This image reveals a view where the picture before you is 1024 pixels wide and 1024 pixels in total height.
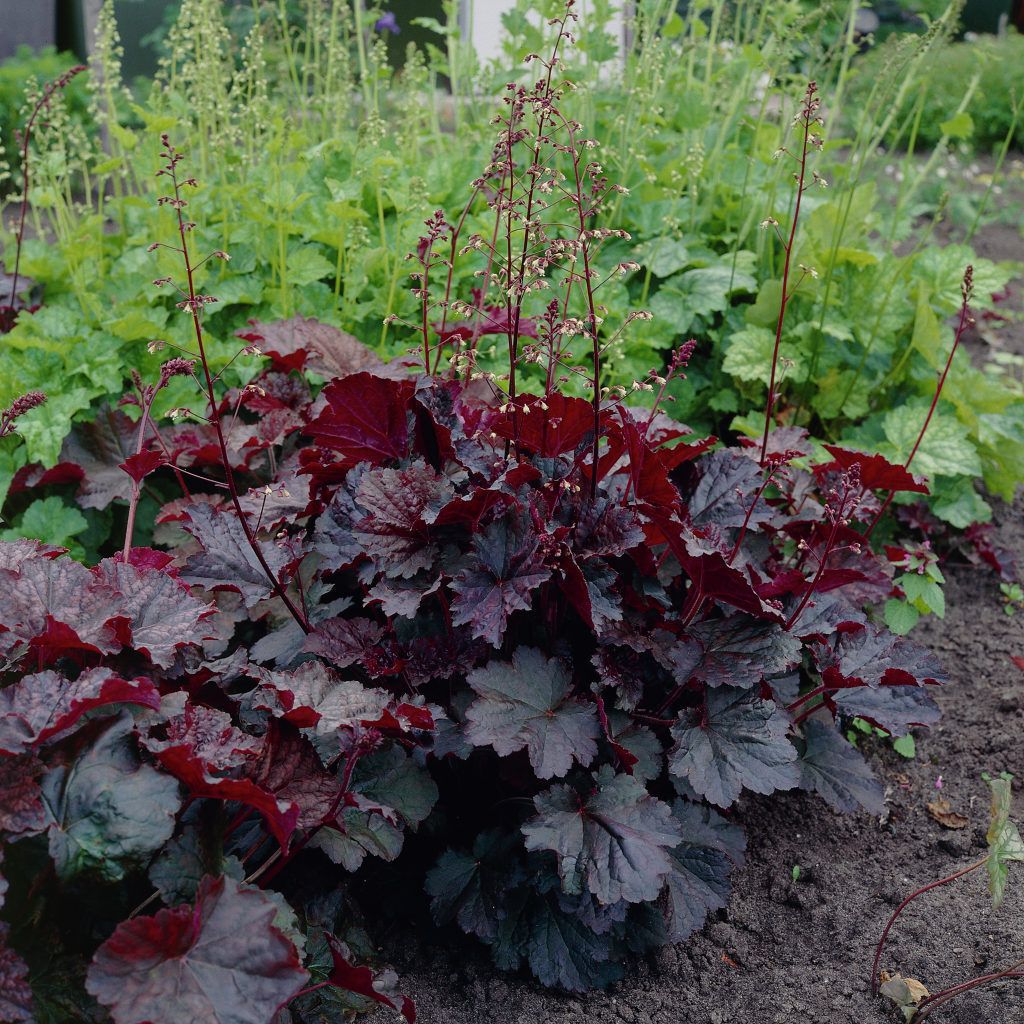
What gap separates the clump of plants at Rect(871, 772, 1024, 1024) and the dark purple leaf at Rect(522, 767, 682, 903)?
0.51 meters

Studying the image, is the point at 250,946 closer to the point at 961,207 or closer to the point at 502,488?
the point at 502,488

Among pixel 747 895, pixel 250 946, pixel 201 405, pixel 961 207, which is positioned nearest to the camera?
pixel 250 946

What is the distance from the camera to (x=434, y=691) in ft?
6.51

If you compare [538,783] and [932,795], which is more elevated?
[538,783]

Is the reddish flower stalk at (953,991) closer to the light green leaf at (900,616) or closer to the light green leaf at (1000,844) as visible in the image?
the light green leaf at (1000,844)

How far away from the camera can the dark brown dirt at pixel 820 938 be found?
6.12 ft

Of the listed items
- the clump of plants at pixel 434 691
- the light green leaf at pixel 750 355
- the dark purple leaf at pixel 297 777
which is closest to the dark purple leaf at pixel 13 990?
the clump of plants at pixel 434 691

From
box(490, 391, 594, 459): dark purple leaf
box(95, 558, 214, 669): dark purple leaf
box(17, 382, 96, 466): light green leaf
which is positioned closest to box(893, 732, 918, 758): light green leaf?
box(490, 391, 594, 459): dark purple leaf

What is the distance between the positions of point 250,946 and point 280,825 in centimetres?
18

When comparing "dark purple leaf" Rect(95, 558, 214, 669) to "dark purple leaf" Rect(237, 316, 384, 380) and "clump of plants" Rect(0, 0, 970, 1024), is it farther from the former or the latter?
"dark purple leaf" Rect(237, 316, 384, 380)

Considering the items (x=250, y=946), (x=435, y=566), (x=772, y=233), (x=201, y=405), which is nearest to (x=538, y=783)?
(x=435, y=566)

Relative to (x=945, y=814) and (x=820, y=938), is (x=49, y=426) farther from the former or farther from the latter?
(x=945, y=814)

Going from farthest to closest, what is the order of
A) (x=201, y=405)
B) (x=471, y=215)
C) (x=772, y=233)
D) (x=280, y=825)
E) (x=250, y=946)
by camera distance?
(x=772, y=233) < (x=471, y=215) < (x=201, y=405) < (x=280, y=825) < (x=250, y=946)

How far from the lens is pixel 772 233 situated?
3738mm
